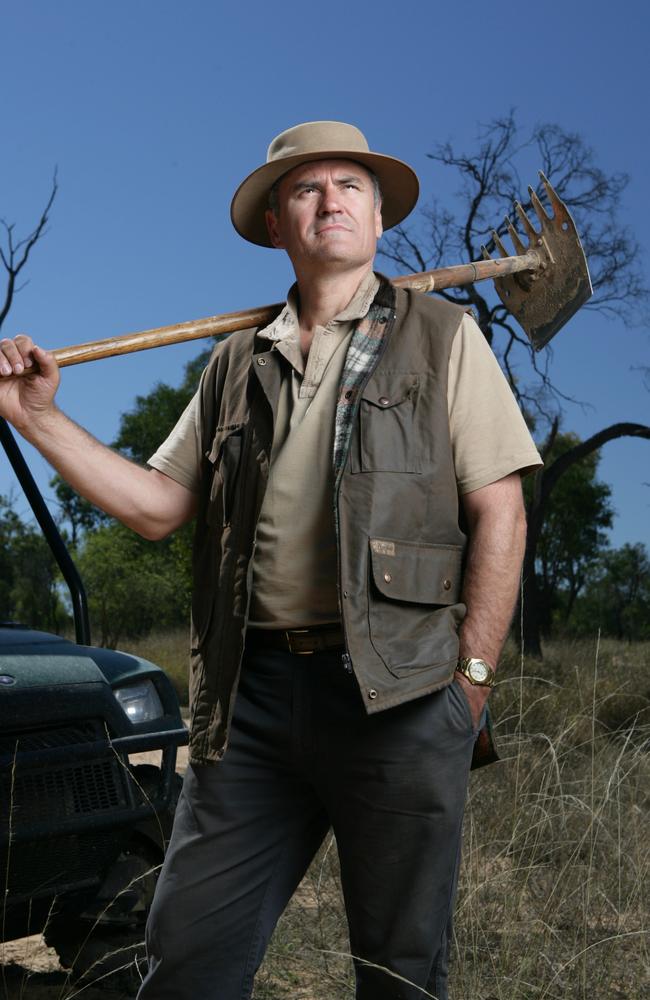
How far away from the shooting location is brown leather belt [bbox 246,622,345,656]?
2492mm

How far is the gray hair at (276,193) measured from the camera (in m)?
2.96

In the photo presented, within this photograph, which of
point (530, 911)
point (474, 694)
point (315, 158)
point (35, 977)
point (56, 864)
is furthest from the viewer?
point (530, 911)

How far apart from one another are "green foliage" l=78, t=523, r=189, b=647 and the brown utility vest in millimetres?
22161

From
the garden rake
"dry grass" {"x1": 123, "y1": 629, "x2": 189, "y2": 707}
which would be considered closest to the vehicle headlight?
the garden rake

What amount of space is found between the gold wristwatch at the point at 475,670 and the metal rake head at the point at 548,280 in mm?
1764

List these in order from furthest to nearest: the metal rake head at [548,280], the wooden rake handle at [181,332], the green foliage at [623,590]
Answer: the green foliage at [623,590], the metal rake head at [548,280], the wooden rake handle at [181,332]

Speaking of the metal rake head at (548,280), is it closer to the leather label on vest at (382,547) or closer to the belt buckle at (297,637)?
the leather label on vest at (382,547)

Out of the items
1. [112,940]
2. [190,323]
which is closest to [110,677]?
[112,940]

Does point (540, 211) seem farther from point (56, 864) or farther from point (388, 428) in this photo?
point (56, 864)

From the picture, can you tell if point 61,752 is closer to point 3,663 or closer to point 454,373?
point 3,663

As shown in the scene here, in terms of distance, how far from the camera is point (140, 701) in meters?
4.13

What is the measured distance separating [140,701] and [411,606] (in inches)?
75.1

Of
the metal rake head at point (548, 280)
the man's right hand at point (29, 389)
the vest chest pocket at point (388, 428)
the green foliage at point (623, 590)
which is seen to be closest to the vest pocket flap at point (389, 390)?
the vest chest pocket at point (388, 428)

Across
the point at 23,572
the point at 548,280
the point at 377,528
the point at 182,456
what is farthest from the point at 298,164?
the point at 23,572
